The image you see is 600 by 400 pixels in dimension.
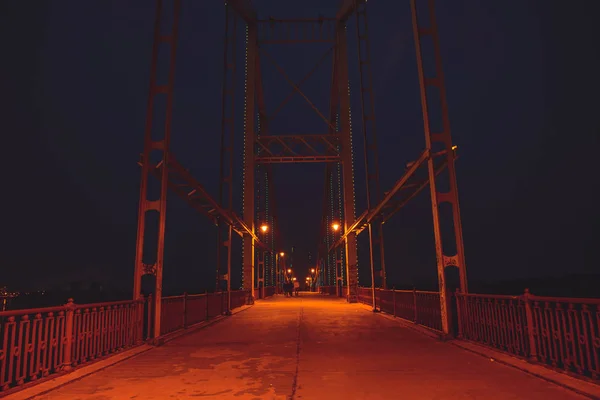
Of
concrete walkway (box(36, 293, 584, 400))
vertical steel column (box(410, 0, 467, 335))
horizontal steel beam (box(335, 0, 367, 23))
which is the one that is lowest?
concrete walkway (box(36, 293, 584, 400))

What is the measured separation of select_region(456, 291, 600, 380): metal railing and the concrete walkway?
0.56 meters

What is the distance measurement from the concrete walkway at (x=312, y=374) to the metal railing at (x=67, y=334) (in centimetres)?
56

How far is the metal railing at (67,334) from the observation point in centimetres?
524

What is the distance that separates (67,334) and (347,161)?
2688cm

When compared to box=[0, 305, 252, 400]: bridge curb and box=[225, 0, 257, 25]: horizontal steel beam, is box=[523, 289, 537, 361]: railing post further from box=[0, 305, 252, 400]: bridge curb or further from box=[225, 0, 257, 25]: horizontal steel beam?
box=[225, 0, 257, 25]: horizontal steel beam

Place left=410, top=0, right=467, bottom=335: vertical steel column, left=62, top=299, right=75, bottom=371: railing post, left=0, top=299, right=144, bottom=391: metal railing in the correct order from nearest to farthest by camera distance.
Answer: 1. left=0, top=299, right=144, bottom=391: metal railing
2. left=62, top=299, right=75, bottom=371: railing post
3. left=410, top=0, right=467, bottom=335: vertical steel column

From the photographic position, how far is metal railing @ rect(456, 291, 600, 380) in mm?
5246

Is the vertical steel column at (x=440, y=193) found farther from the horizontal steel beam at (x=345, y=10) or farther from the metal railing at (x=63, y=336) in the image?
the horizontal steel beam at (x=345, y=10)

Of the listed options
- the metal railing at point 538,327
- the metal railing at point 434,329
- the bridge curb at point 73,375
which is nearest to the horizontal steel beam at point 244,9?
the metal railing at point 434,329

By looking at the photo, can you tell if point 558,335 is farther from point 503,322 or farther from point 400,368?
point 400,368

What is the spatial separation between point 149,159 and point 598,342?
9.44 m

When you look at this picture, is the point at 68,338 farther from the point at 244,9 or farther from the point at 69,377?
the point at 244,9

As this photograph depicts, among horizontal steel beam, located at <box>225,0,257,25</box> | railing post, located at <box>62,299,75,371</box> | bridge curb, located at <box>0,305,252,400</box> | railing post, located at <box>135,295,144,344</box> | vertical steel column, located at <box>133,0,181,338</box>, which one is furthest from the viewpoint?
horizontal steel beam, located at <box>225,0,257,25</box>

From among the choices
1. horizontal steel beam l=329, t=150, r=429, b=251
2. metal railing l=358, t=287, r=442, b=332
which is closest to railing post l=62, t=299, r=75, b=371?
metal railing l=358, t=287, r=442, b=332
